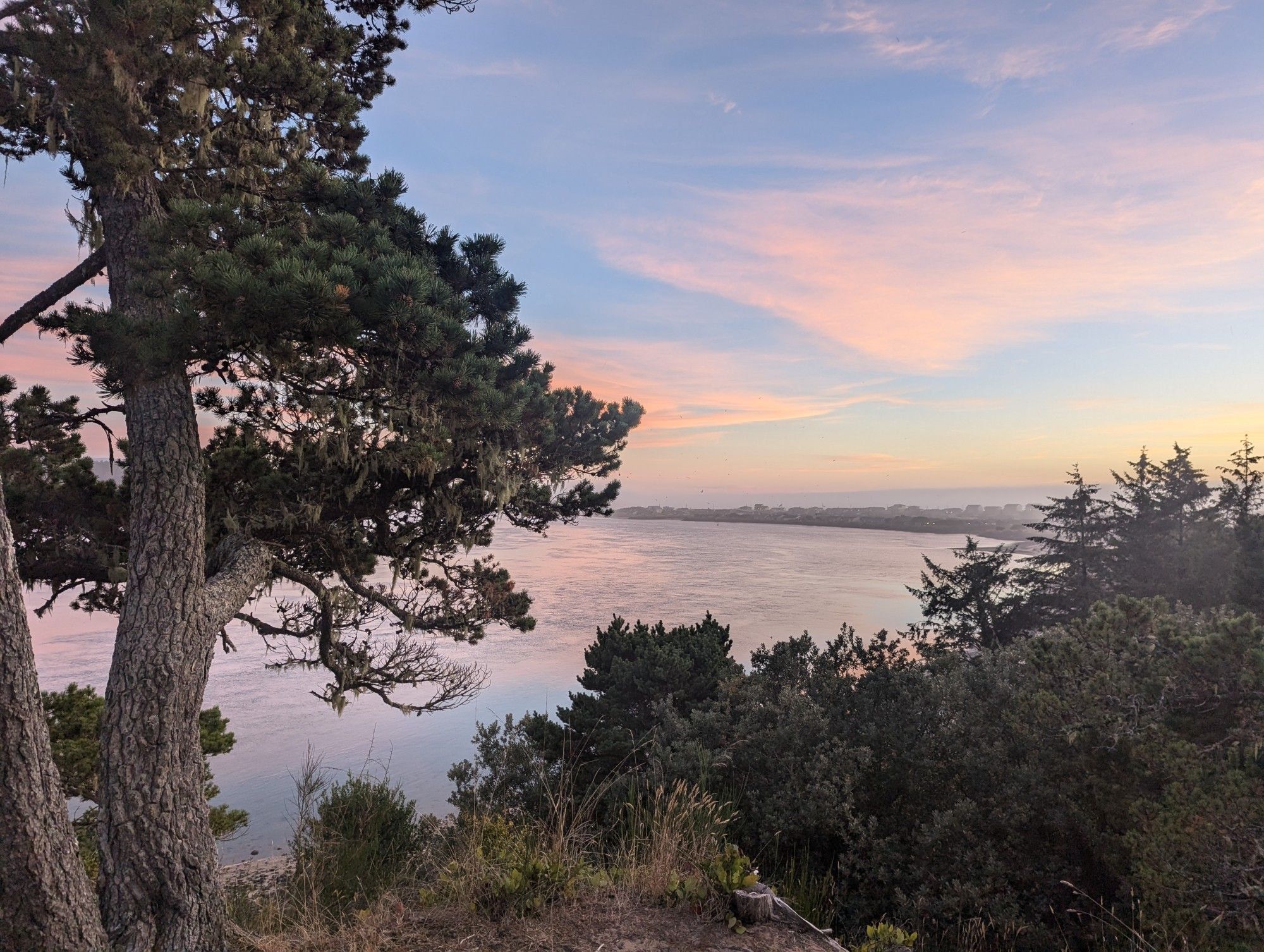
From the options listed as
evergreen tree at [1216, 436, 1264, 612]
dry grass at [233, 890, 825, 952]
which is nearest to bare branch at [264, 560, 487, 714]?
dry grass at [233, 890, 825, 952]

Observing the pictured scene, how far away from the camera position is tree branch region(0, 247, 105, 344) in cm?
558

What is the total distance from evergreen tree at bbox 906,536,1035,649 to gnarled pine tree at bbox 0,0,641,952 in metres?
14.2

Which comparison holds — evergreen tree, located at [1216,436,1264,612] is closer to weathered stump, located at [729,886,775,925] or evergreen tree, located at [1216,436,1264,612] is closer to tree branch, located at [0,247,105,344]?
weathered stump, located at [729,886,775,925]

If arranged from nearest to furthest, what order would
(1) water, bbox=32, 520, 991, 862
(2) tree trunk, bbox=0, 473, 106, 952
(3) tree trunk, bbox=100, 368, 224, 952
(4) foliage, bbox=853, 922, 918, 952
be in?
(4) foliage, bbox=853, 922, 918, 952 → (2) tree trunk, bbox=0, 473, 106, 952 → (3) tree trunk, bbox=100, 368, 224, 952 → (1) water, bbox=32, 520, 991, 862

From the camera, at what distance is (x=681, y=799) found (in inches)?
208

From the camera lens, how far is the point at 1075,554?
18.6m

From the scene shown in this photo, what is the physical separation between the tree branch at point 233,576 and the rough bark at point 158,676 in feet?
0.06

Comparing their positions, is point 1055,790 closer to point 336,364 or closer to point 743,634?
point 336,364

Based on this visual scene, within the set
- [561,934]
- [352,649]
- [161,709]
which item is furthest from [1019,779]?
[352,649]

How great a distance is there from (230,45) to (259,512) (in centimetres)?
398

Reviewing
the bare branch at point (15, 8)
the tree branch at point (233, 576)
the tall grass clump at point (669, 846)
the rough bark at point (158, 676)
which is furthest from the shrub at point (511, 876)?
the bare branch at point (15, 8)

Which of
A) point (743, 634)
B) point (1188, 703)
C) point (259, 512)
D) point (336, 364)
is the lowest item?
point (743, 634)

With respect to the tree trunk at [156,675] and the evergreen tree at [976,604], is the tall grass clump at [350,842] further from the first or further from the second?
the evergreen tree at [976,604]

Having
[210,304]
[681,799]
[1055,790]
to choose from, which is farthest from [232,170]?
[1055,790]
